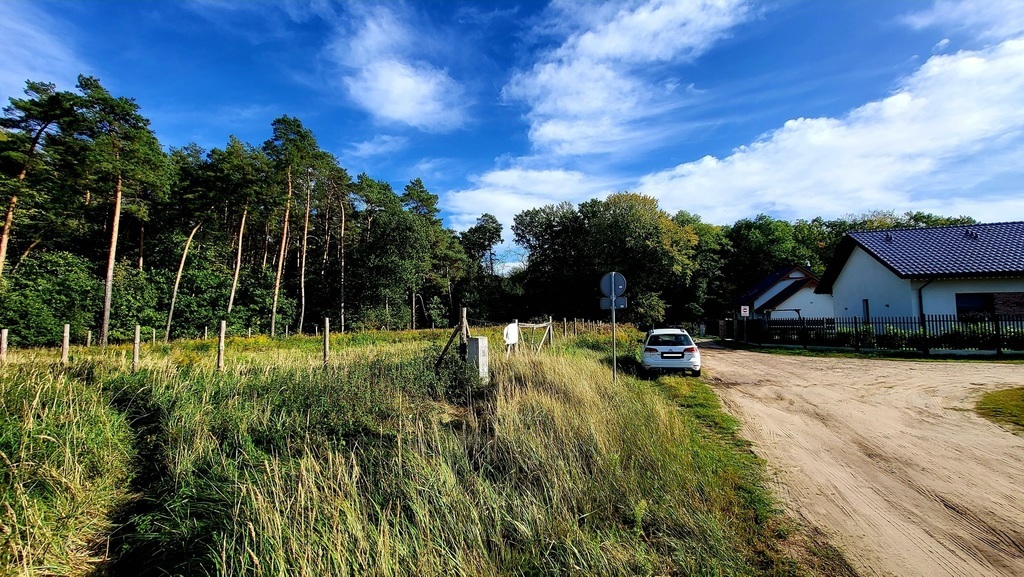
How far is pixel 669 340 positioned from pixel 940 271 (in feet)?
56.0

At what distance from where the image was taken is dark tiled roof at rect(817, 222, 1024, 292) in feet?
64.3

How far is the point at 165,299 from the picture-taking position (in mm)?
31812

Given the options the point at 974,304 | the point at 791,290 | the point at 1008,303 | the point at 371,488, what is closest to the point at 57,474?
the point at 371,488

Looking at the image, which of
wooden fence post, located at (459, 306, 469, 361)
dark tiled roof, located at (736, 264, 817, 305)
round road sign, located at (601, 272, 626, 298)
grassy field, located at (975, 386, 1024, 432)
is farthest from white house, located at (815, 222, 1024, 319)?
wooden fence post, located at (459, 306, 469, 361)

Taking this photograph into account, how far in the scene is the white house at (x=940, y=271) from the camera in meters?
19.4

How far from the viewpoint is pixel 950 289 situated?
19.8 m

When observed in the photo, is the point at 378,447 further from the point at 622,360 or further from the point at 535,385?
the point at 622,360

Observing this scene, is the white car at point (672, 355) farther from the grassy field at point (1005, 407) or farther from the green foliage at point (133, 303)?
the green foliage at point (133, 303)

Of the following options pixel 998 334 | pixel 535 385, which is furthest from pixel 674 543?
pixel 998 334

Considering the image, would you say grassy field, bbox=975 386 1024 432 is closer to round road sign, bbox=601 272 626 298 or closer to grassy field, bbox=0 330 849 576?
grassy field, bbox=0 330 849 576

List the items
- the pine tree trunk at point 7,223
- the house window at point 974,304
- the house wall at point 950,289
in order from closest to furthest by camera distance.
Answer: the house wall at point 950,289
the house window at point 974,304
the pine tree trunk at point 7,223

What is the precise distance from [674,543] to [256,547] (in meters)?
3.17

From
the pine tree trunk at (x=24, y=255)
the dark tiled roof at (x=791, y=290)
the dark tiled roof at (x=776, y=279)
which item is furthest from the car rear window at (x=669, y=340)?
the pine tree trunk at (x=24, y=255)

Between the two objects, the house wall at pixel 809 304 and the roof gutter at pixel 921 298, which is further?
the house wall at pixel 809 304
